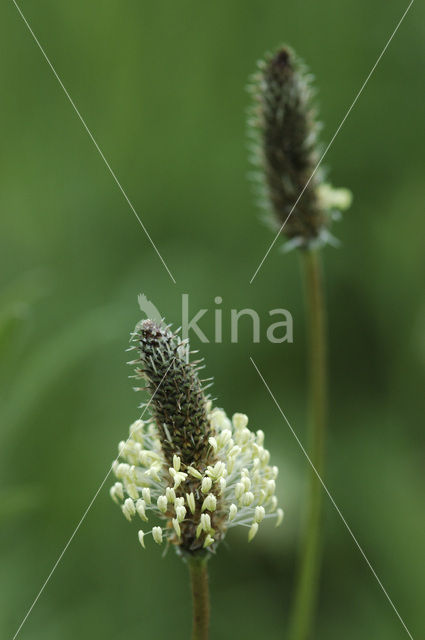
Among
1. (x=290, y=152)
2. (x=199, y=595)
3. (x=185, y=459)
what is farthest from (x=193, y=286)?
(x=199, y=595)

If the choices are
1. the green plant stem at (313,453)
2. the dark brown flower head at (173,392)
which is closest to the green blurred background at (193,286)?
the green plant stem at (313,453)

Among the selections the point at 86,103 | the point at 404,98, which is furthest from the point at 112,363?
the point at 404,98

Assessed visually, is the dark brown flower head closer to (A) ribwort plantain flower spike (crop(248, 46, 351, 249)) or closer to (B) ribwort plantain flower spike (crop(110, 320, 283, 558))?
(B) ribwort plantain flower spike (crop(110, 320, 283, 558))

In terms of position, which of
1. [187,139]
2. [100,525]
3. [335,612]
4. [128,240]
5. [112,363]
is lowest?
[335,612]

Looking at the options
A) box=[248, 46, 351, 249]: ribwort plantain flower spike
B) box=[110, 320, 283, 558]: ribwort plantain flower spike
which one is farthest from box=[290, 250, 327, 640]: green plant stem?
box=[110, 320, 283, 558]: ribwort plantain flower spike

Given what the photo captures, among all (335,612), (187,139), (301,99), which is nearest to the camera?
(301,99)

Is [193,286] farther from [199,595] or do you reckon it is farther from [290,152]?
[199,595]

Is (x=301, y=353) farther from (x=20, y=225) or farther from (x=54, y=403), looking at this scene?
(x=20, y=225)
